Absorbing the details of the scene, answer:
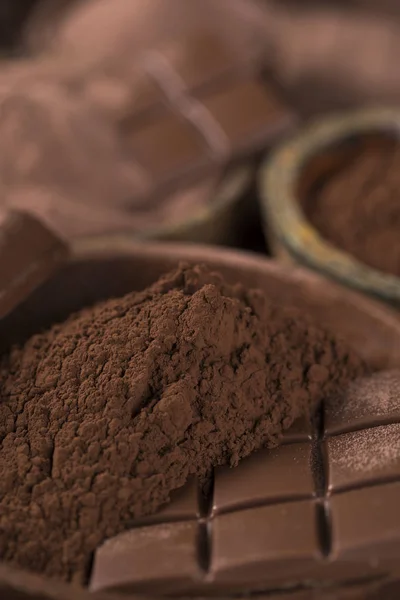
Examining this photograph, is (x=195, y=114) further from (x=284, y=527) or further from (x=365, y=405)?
(x=284, y=527)

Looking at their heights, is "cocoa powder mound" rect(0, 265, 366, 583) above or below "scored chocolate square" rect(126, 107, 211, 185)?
below

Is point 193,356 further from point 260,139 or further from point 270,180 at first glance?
point 260,139

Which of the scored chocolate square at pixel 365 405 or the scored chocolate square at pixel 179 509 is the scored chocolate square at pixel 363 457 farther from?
the scored chocolate square at pixel 179 509

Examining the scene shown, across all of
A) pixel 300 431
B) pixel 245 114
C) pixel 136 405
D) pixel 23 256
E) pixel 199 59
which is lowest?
pixel 300 431

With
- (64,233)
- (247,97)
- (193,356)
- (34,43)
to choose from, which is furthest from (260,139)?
(193,356)

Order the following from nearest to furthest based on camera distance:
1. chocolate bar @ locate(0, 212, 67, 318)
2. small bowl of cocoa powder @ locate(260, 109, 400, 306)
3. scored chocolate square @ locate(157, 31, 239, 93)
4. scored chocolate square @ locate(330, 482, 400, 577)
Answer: scored chocolate square @ locate(330, 482, 400, 577), chocolate bar @ locate(0, 212, 67, 318), small bowl of cocoa powder @ locate(260, 109, 400, 306), scored chocolate square @ locate(157, 31, 239, 93)

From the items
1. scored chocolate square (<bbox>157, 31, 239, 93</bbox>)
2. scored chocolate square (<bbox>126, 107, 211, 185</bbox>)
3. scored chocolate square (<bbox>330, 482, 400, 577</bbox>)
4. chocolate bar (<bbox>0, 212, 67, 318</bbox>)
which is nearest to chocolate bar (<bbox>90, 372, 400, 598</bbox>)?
scored chocolate square (<bbox>330, 482, 400, 577</bbox>)

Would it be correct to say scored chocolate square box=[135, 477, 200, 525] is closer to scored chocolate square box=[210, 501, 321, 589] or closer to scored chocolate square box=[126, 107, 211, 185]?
scored chocolate square box=[210, 501, 321, 589]

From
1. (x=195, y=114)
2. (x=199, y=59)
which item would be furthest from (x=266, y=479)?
(x=199, y=59)
